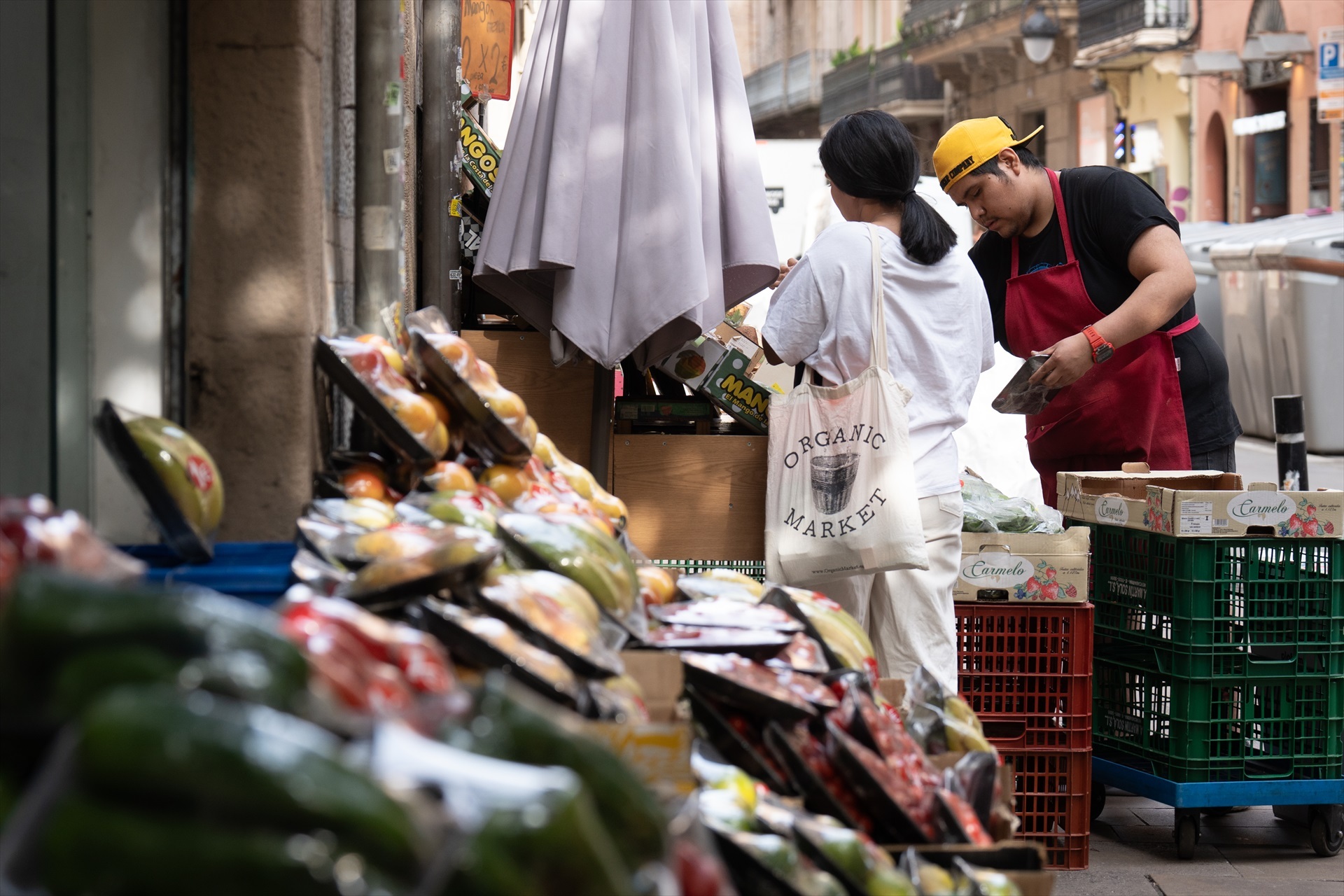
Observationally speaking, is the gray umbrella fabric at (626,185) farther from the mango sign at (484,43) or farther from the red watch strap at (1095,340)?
the mango sign at (484,43)

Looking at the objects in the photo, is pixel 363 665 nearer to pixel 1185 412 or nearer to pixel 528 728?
pixel 528 728

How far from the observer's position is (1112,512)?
15.2 feet

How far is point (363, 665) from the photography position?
4.18 feet

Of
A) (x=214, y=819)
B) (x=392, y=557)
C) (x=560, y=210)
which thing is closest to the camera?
(x=214, y=819)

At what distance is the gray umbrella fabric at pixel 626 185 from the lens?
407 centimetres

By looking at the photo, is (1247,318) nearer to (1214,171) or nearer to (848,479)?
(1214,171)

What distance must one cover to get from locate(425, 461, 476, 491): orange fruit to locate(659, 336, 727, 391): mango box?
184cm

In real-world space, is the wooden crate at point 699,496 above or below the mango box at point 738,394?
below

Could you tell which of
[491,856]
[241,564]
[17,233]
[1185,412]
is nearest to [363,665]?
[491,856]

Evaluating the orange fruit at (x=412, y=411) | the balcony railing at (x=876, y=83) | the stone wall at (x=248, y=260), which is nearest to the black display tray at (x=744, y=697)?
the orange fruit at (x=412, y=411)

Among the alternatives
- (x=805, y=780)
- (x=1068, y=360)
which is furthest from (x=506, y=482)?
(x=1068, y=360)

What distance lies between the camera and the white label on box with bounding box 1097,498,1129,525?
456 cm

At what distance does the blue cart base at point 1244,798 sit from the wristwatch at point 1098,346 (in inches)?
49.7

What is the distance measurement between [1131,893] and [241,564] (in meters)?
2.90
